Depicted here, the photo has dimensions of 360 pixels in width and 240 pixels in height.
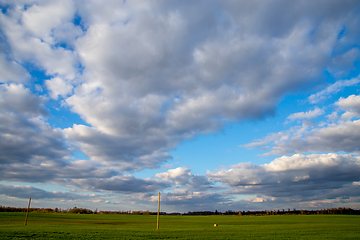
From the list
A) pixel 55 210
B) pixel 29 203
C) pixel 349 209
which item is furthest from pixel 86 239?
pixel 349 209

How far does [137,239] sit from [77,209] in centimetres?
16837

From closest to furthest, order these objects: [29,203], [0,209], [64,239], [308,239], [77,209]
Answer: [64,239], [308,239], [29,203], [0,209], [77,209]

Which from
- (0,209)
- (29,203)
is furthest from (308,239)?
(0,209)

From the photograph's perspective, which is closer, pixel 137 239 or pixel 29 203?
→ pixel 137 239

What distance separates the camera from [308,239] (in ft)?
98.7

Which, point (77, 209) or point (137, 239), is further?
point (77, 209)

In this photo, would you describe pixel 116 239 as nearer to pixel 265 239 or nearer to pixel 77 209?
pixel 265 239

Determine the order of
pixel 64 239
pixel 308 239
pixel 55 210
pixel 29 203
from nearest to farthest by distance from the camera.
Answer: pixel 64 239 → pixel 308 239 → pixel 29 203 → pixel 55 210

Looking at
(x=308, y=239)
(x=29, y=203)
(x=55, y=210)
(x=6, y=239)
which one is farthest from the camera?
(x=55, y=210)

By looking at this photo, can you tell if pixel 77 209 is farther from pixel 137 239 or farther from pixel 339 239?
pixel 339 239

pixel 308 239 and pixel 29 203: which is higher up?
pixel 29 203

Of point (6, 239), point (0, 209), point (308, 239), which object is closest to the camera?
point (6, 239)

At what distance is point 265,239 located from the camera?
30.2 meters

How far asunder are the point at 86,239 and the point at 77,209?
167 metres
